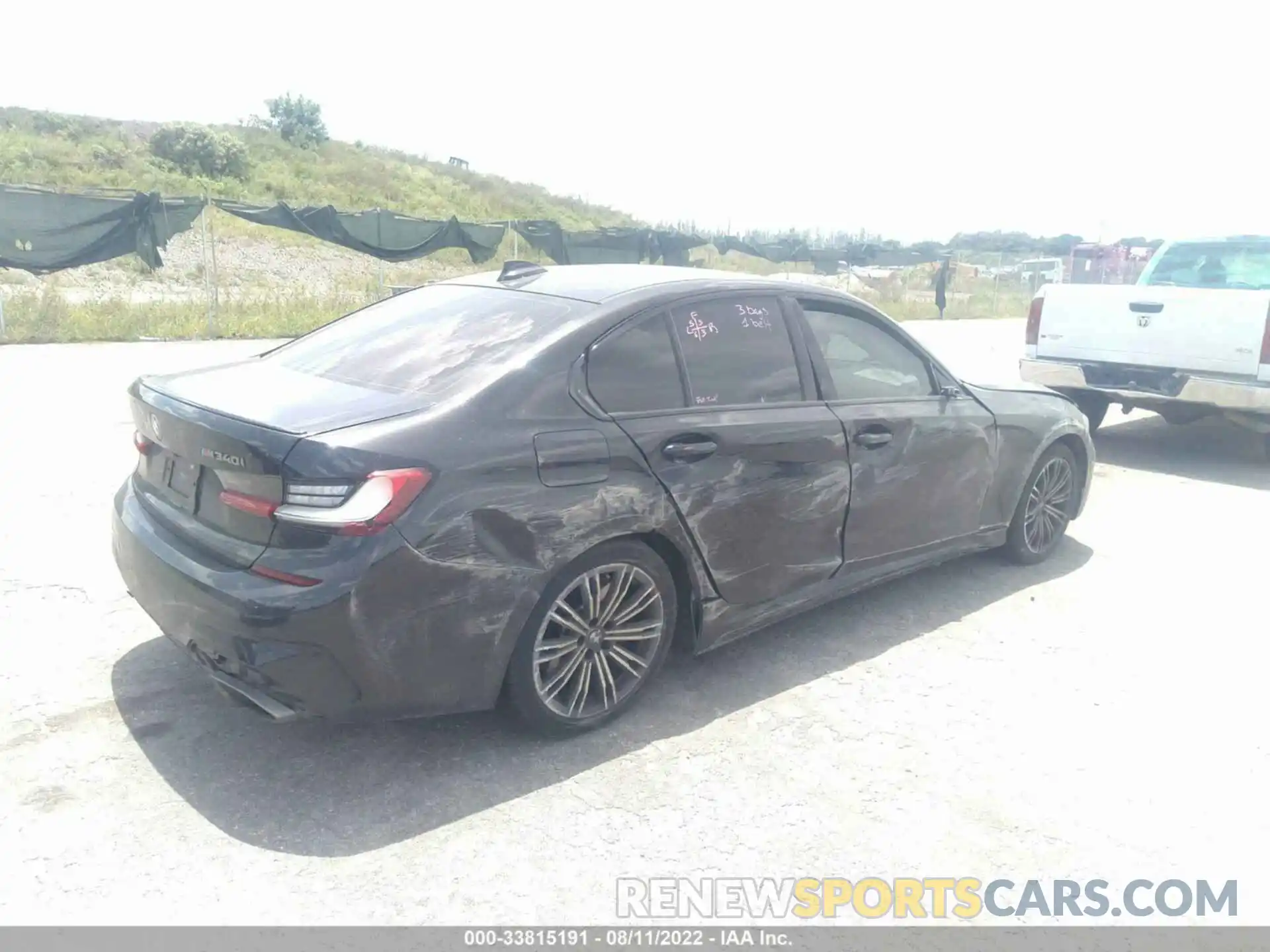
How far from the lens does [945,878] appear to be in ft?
9.57

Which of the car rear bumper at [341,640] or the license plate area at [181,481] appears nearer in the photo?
the car rear bumper at [341,640]

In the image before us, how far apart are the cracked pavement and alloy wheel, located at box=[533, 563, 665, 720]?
164mm

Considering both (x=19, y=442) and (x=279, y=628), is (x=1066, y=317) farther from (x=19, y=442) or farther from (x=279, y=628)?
(x=19, y=442)

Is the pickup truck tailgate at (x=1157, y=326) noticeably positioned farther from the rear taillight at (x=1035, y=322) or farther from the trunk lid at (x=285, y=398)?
the trunk lid at (x=285, y=398)

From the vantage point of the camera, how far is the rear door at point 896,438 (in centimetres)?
433

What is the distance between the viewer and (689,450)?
365cm

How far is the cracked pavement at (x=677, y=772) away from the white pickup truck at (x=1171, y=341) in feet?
11.1

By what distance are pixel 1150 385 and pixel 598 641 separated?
646 centimetres

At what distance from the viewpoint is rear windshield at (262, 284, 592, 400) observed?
11.3 feet

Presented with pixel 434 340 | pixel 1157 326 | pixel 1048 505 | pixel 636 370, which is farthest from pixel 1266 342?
pixel 434 340

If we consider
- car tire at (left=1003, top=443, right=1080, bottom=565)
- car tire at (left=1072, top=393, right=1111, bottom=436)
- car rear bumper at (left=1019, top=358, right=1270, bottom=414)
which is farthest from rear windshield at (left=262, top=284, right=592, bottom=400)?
car tire at (left=1072, top=393, right=1111, bottom=436)

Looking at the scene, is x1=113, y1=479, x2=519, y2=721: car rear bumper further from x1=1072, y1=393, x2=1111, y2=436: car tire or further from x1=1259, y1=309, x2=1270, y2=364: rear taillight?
x1=1072, y1=393, x2=1111, y2=436: car tire

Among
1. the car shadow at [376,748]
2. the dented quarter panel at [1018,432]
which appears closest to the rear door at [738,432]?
the car shadow at [376,748]

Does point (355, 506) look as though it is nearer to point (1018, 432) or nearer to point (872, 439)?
point (872, 439)
